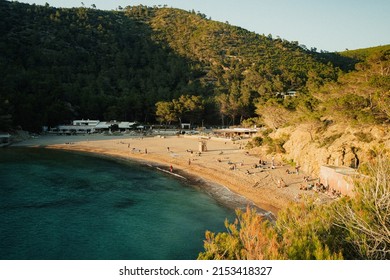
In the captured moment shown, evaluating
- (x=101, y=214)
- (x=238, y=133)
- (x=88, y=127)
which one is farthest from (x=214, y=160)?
(x=88, y=127)

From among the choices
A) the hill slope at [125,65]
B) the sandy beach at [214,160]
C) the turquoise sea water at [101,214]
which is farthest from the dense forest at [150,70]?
the turquoise sea water at [101,214]

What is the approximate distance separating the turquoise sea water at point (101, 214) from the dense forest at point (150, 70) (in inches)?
647

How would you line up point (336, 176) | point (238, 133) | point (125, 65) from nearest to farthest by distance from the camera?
point (336, 176)
point (238, 133)
point (125, 65)

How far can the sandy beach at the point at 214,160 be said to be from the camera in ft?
81.4

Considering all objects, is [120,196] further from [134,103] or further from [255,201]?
[134,103]

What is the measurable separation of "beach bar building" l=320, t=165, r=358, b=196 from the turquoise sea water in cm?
829

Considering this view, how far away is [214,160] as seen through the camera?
3697 centimetres

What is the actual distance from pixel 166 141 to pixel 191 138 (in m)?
5.93

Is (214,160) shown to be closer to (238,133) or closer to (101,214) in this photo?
(101,214)

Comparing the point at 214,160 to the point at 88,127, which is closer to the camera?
the point at 214,160

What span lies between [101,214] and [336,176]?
17.7 meters

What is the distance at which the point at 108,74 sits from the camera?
333 ft

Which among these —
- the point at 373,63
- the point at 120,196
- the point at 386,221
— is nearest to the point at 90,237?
the point at 120,196

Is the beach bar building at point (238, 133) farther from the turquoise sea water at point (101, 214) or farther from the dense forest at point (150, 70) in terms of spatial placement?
the turquoise sea water at point (101, 214)
